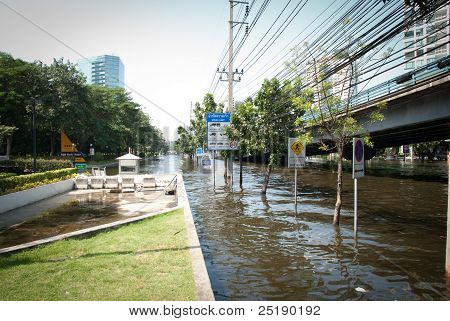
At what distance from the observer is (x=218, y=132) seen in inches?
982

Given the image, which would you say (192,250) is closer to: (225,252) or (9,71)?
(225,252)

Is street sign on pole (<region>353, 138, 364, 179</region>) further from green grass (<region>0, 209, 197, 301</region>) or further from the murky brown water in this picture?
green grass (<region>0, 209, 197, 301</region>)

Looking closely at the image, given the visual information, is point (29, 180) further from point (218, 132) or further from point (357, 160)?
point (357, 160)

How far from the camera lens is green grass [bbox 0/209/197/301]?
5.93 meters

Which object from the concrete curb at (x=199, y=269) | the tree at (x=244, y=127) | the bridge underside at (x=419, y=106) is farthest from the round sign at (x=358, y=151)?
the tree at (x=244, y=127)

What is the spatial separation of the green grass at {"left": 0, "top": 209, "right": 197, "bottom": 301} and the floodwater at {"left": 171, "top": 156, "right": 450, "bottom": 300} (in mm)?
981

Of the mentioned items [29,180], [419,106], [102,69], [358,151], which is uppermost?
[102,69]

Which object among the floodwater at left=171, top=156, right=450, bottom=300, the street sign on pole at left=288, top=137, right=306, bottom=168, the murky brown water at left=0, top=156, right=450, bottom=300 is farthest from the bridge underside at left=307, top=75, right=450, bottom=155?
the floodwater at left=171, top=156, right=450, bottom=300

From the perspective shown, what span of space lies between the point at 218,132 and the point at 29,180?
12.4 meters

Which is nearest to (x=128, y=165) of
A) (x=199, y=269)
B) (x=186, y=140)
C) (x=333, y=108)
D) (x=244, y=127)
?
(x=244, y=127)

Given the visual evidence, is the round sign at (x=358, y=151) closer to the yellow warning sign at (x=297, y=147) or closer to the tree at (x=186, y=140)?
the yellow warning sign at (x=297, y=147)

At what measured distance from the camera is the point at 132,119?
88688 mm

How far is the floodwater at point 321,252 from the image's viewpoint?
685cm

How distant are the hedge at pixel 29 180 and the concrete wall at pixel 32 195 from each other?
1.06ft
